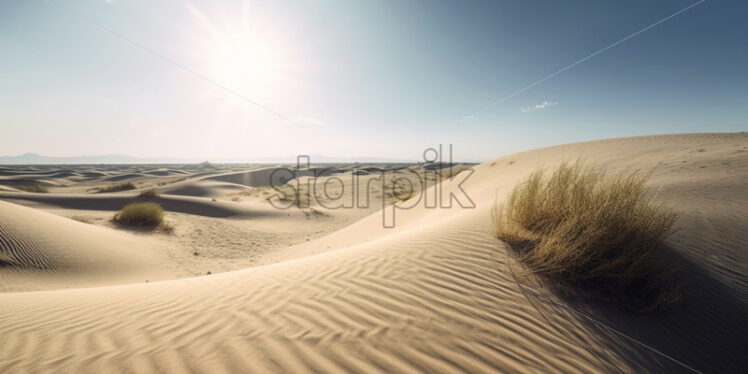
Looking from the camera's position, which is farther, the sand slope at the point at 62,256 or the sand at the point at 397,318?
the sand slope at the point at 62,256

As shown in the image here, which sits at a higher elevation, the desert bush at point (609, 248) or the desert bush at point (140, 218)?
the desert bush at point (609, 248)

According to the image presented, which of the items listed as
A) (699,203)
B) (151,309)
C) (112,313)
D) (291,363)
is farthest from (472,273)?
(699,203)

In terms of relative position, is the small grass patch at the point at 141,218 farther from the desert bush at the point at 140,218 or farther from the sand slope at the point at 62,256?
the sand slope at the point at 62,256

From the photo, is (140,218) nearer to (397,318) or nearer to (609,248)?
(397,318)

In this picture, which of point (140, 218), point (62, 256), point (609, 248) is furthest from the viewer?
point (140, 218)

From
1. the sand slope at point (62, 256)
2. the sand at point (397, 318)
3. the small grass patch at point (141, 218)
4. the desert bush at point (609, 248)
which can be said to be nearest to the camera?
the sand at point (397, 318)

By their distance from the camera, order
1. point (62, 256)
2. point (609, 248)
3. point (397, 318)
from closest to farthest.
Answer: point (397, 318), point (609, 248), point (62, 256)

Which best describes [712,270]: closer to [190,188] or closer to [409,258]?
[409,258]

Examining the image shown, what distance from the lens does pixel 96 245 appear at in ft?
19.1

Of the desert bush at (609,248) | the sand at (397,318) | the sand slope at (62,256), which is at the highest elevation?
the desert bush at (609,248)

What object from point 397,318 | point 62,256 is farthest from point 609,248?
point 62,256

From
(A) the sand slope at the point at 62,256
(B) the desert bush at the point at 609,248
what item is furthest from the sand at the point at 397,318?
(B) the desert bush at the point at 609,248

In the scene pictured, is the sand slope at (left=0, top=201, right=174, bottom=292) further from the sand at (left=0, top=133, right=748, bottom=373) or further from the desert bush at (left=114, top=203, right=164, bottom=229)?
the desert bush at (left=114, top=203, right=164, bottom=229)

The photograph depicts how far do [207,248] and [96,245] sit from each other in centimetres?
235
